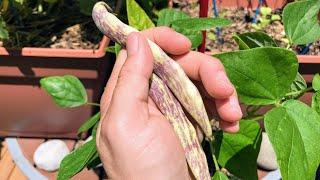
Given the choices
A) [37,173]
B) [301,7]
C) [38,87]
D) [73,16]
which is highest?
[301,7]

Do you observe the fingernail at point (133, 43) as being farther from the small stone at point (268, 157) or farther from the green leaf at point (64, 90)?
the small stone at point (268, 157)

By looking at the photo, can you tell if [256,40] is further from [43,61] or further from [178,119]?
[43,61]

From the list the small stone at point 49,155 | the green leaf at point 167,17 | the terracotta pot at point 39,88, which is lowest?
the small stone at point 49,155

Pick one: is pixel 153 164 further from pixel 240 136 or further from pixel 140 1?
pixel 140 1

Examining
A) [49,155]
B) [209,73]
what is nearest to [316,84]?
[209,73]

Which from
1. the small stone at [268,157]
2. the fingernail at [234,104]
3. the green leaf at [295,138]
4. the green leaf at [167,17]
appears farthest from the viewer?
the small stone at [268,157]

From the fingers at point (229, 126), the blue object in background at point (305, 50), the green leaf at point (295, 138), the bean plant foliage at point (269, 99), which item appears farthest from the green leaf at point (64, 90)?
the blue object in background at point (305, 50)

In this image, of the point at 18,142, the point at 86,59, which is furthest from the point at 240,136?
the point at 18,142
